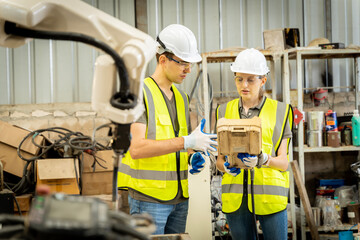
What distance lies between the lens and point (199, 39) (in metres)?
3.92


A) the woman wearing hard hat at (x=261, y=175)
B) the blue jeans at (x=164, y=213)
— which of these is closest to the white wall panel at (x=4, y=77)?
the blue jeans at (x=164, y=213)

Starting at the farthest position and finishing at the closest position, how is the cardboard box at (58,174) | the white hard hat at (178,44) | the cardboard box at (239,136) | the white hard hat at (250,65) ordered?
the cardboard box at (58,174)
the white hard hat at (250,65)
the white hard hat at (178,44)
the cardboard box at (239,136)

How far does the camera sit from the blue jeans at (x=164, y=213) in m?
1.88

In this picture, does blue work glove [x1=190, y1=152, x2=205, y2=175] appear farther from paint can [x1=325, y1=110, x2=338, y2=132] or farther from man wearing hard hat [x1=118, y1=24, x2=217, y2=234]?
paint can [x1=325, y1=110, x2=338, y2=132]

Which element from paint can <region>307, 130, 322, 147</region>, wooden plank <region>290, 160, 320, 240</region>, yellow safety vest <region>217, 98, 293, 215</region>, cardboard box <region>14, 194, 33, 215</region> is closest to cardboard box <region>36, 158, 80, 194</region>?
cardboard box <region>14, 194, 33, 215</region>

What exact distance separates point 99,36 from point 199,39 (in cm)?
306

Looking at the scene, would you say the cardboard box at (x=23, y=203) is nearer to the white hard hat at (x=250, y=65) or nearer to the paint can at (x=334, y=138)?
the white hard hat at (x=250, y=65)

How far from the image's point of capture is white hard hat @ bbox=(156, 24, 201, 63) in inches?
78.7

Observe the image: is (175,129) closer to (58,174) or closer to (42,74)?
(58,174)

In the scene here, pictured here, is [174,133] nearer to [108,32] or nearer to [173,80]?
[173,80]

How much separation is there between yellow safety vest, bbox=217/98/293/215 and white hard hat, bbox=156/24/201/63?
1.67ft

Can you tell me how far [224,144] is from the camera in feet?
6.22

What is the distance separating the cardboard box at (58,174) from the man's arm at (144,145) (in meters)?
1.20

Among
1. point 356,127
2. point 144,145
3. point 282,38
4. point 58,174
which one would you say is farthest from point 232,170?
point 282,38
